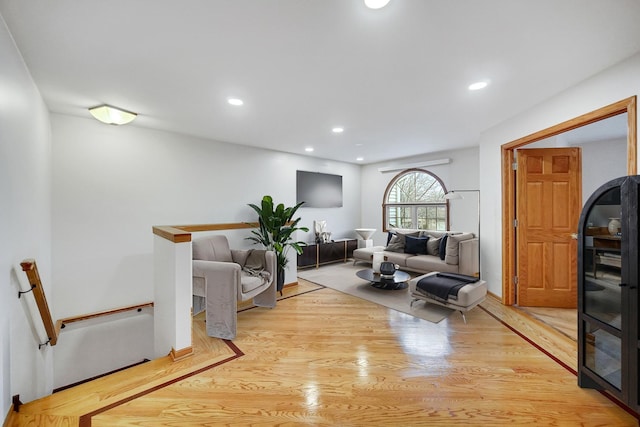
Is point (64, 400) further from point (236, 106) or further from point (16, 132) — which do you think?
point (236, 106)

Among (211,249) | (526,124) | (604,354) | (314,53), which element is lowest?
(604,354)

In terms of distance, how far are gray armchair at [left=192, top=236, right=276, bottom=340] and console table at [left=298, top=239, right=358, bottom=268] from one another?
2059mm

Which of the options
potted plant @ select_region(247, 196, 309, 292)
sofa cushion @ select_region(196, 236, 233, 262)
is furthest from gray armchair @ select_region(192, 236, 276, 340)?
potted plant @ select_region(247, 196, 309, 292)

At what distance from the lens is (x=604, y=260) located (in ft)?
6.04

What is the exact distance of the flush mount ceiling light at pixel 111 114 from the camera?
290 centimetres

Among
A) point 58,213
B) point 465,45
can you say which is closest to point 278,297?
point 58,213

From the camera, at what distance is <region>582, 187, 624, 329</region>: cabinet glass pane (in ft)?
5.65

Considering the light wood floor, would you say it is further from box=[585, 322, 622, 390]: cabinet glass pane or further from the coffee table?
the coffee table

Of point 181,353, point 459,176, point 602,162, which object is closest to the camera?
point 181,353

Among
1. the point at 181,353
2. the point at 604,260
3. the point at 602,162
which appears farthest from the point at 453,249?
the point at 181,353

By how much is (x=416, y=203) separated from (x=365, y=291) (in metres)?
2.83

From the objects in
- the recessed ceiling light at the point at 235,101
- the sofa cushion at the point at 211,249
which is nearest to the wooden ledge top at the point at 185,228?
the sofa cushion at the point at 211,249

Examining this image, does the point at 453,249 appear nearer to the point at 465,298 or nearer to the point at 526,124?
the point at 465,298

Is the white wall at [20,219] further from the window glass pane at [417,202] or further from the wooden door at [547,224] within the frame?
the window glass pane at [417,202]
